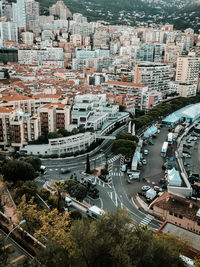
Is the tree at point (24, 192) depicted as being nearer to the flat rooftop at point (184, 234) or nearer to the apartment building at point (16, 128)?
the flat rooftop at point (184, 234)

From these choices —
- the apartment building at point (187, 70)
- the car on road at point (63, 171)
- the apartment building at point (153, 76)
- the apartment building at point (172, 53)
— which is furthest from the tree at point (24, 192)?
the apartment building at point (172, 53)

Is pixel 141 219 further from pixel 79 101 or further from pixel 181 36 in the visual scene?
pixel 181 36

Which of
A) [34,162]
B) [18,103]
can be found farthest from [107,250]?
[18,103]

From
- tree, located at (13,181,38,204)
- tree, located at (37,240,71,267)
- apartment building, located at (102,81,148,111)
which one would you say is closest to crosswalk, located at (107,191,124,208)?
tree, located at (13,181,38,204)

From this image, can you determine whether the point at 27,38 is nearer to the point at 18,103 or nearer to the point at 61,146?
the point at 18,103

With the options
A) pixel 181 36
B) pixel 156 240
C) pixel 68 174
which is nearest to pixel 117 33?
pixel 181 36
